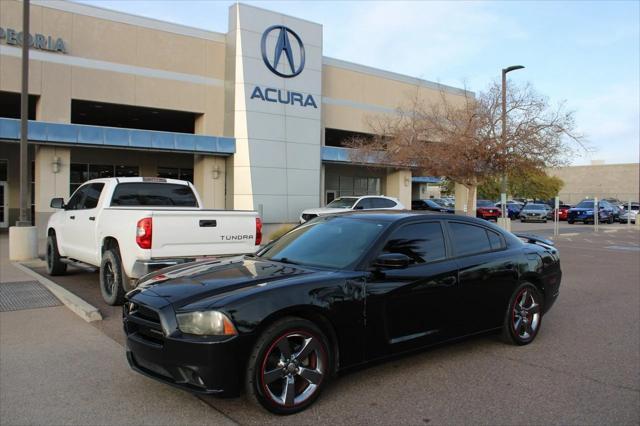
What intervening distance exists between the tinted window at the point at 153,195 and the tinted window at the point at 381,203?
13282 mm

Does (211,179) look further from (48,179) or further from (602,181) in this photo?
(602,181)

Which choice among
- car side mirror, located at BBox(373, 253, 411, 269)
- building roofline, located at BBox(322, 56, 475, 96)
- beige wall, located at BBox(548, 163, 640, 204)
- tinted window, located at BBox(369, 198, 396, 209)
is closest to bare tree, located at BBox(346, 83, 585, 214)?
tinted window, located at BBox(369, 198, 396, 209)

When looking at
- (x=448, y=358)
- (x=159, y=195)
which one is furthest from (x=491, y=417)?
(x=159, y=195)

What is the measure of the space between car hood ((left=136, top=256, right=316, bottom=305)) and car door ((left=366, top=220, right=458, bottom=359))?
0.73 metres

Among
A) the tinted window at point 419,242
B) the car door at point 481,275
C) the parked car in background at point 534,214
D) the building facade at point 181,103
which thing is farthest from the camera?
the parked car in background at point 534,214

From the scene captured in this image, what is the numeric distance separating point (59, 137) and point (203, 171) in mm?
7259

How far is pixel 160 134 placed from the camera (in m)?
23.5

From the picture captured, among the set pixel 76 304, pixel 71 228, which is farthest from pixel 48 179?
pixel 76 304

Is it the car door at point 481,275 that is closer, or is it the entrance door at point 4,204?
the car door at point 481,275

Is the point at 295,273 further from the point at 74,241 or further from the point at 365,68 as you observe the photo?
the point at 365,68

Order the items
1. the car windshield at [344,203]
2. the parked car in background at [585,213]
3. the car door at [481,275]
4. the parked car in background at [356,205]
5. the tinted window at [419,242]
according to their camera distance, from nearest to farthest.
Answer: the tinted window at [419,242]
the car door at [481,275]
the parked car in background at [356,205]
the car windshield at [344,203]
the parked car in background at [585,213]

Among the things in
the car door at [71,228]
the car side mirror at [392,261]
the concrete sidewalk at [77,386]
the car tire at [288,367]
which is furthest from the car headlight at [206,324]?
the car door at [71,228]

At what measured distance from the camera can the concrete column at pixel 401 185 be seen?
3528 cm

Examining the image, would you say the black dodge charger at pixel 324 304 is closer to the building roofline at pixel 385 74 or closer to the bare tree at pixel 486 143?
the bare tree at pixel 486 143
